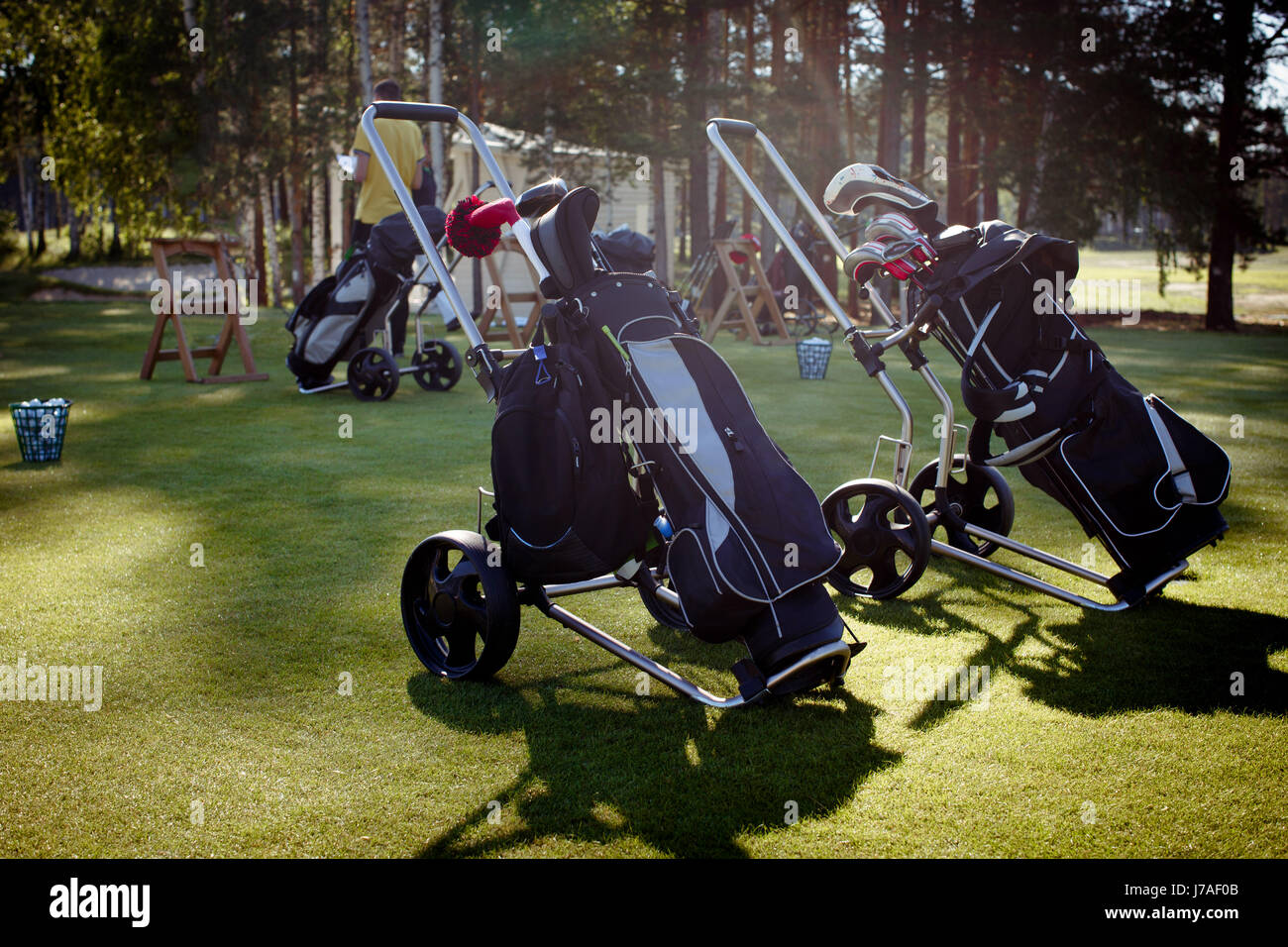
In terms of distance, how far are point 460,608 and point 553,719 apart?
0.52m

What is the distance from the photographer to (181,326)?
938 cm

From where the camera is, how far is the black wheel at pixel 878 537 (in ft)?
13.1

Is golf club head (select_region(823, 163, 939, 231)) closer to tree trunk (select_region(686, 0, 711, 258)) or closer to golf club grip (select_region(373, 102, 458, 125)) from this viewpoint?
golf club grip (select_region(373, 102, 458, 125))

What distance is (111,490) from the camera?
563 cm

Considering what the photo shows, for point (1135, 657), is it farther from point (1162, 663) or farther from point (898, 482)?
point (898, 482)

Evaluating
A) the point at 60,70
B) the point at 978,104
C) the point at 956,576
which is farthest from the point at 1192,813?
the point at 60,70

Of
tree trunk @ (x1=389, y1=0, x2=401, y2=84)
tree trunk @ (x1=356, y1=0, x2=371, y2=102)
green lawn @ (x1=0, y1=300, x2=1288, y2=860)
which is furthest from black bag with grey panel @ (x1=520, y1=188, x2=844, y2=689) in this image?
tree trunk @ (x1=389, y1=0, x2=401, y2=84)

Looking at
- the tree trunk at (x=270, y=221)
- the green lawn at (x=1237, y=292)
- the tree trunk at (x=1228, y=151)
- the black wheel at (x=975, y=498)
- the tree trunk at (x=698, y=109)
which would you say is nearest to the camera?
the black wheel at (x=975, y=498)

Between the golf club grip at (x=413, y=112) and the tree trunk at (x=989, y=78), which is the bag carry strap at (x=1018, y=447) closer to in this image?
the golf club grip at (x=413, y=112)

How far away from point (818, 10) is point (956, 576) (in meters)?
19.0

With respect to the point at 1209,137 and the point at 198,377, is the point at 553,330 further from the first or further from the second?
the point at 1209,137

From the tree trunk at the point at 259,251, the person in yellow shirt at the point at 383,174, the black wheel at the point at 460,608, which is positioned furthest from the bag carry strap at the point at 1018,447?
the tree trunk at the point at 259,251

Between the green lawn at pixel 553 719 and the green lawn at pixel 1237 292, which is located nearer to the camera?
the green lawn at pixel 553 719

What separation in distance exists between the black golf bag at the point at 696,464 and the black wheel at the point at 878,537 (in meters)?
1.03
